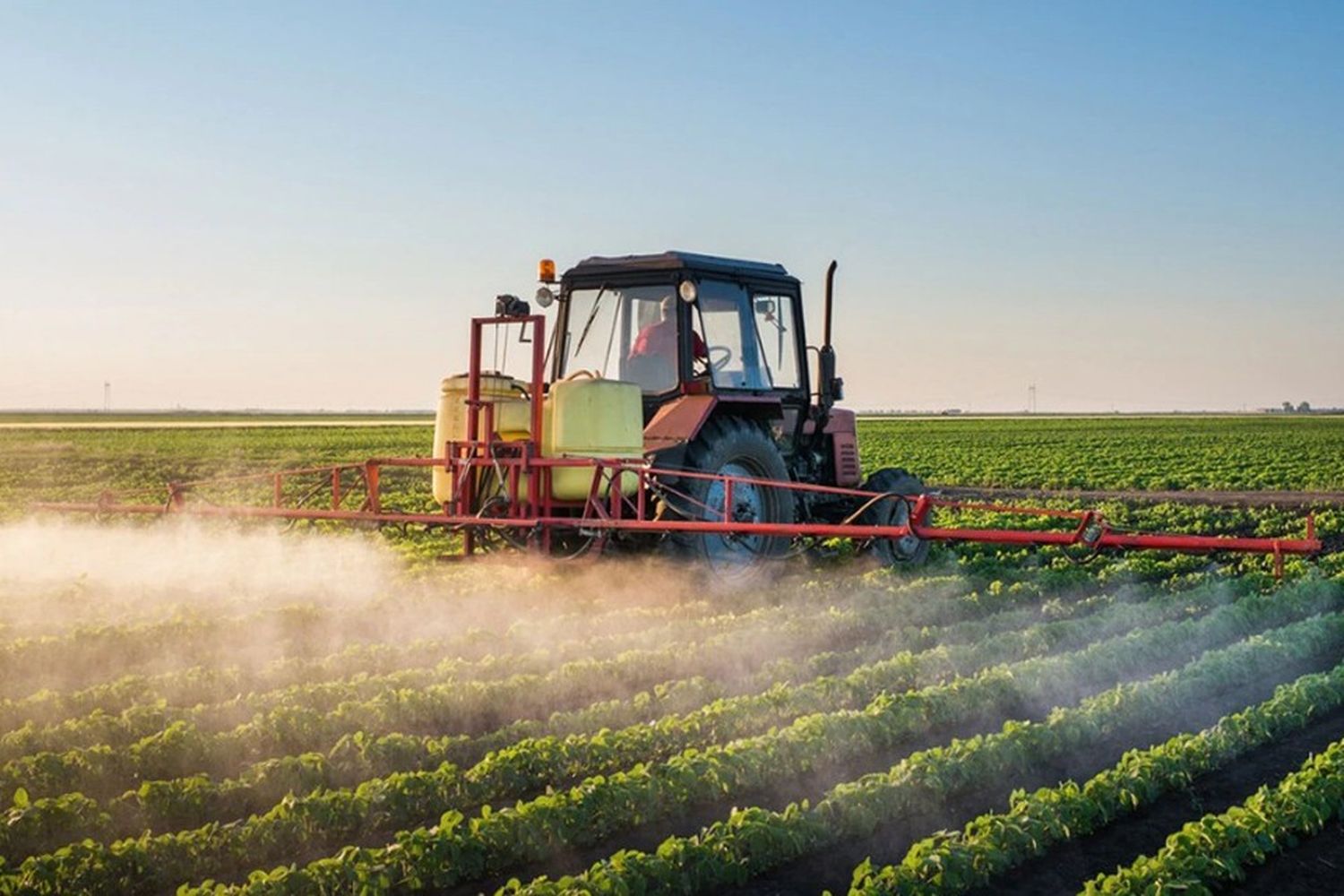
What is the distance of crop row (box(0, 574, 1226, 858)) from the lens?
5375 mm

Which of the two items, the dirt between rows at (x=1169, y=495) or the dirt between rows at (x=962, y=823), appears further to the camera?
the dirt between rows at (x=1169, y=495)

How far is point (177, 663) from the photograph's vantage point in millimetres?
8422

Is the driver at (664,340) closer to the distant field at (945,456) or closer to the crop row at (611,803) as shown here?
the crop row at (611,803)

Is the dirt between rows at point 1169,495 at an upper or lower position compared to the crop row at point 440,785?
upper

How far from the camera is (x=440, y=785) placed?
19.1ft

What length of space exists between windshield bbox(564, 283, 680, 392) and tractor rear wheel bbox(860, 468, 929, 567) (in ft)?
8.80

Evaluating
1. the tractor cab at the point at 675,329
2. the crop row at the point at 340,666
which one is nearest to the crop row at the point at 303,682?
the crop row at the point at 340,666

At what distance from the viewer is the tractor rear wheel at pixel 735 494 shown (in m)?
9.91

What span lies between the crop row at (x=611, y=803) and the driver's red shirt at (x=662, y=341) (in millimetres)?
3808

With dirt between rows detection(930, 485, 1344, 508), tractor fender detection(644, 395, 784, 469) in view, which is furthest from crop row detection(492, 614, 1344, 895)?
dirt between rows detection(930, 485, 1344, 508)

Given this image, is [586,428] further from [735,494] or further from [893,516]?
[893,516]

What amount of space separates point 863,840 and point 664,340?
5.72 meters

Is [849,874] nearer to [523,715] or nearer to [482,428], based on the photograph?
[523,715]

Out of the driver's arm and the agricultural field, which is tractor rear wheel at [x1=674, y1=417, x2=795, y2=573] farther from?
the driver's arm
